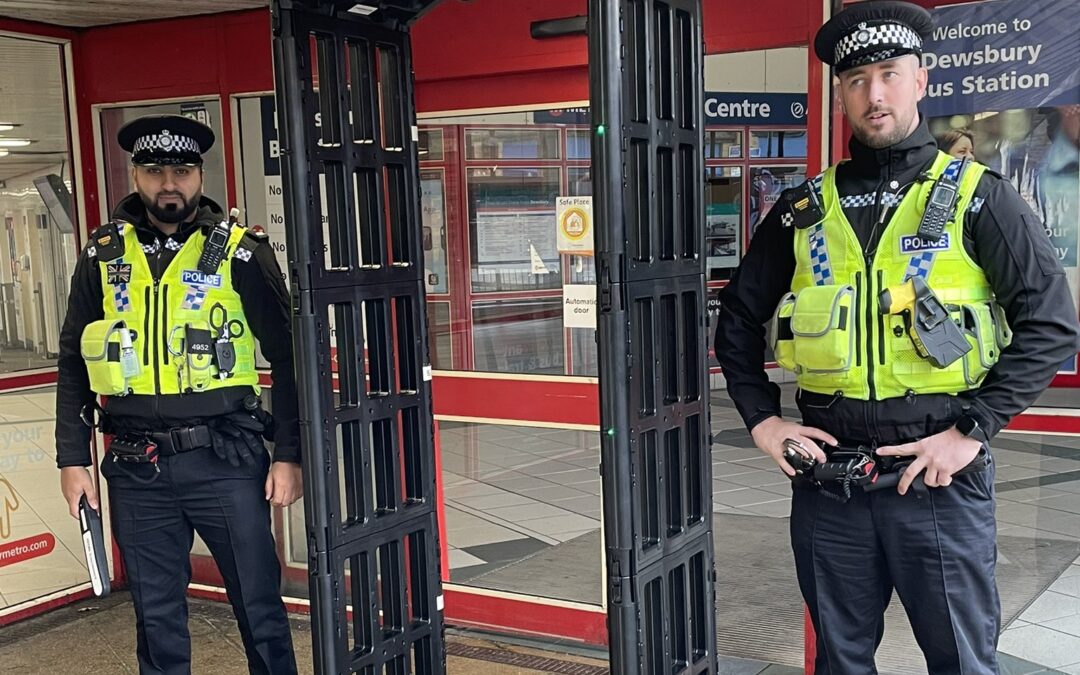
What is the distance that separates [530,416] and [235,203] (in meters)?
1.66

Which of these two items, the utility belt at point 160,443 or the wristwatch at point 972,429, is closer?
the wristwatch at point 972,429

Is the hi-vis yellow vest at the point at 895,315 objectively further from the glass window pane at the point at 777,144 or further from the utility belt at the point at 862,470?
the glass window pane at the point at 777,144

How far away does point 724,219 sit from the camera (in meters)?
10.8

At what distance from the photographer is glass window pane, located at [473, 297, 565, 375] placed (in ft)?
13.9

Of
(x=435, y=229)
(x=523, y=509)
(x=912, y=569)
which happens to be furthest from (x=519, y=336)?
(x=912, y=569)

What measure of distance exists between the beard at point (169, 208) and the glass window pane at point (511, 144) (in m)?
1.33

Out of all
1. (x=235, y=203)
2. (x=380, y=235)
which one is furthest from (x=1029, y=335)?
(x=235, y=203)

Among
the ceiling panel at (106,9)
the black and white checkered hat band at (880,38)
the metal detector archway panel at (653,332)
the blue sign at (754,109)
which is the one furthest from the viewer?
the blue sign at (754,109)

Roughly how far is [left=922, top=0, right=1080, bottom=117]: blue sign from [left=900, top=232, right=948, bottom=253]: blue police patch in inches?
42.9

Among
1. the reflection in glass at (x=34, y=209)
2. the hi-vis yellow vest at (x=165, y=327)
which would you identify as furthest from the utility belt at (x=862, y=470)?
the reflection in glass at (x=34, y=209)

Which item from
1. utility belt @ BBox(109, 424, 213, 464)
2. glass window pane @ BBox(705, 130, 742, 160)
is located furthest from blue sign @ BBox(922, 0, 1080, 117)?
glass window pane @ BBox(705, 130, 742, 160)

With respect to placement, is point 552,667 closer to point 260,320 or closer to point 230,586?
point 230,586

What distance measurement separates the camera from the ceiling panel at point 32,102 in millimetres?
4602

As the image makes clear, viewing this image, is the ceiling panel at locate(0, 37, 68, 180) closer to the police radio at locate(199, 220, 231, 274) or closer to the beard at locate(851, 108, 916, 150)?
the police radio at locate(199, 220, 231, 274)
